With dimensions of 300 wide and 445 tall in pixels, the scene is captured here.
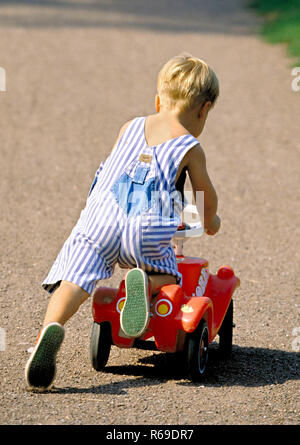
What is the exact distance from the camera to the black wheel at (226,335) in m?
3.54

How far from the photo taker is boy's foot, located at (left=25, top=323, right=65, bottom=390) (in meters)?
2.86

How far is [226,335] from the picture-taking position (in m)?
3.56

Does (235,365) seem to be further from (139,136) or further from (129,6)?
(129,6)

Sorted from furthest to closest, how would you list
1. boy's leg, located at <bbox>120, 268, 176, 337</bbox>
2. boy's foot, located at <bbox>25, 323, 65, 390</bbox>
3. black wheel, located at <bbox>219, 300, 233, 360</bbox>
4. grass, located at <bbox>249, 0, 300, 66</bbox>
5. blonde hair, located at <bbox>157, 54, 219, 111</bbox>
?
grass, located at <bbox>249, 0, 300, 66</bbox>
black wheel, located at <bbox>219, 300, 233, 360</bbox>
blonde hair, located at <bbox>157, 54, 219, 111</bbox>
boy's leg, located at <bbox>120, 268, 176, 337</bbox>
boy's foot, located at <bbox>25, 323, 65, 390</bbox>

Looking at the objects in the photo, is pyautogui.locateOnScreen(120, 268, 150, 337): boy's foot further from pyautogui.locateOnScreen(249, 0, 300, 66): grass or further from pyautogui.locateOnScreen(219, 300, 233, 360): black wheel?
pyautogui.locateOnScreen(249, 0, 300, 66): grass

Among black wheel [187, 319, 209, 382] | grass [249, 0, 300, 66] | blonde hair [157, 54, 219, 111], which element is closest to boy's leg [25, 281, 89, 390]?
black wheel [187, 319, 209, 382]

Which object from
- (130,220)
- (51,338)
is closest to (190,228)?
(130,220)

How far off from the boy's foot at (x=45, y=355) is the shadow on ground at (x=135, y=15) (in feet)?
33.1

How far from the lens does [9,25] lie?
1263 centimetres

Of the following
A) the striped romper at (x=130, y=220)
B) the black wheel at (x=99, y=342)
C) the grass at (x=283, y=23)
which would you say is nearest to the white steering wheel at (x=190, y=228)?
the striped romper at (x=130, y=220)

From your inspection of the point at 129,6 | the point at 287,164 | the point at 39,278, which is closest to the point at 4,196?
the point at 39,278

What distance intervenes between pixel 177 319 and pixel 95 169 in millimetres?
3529

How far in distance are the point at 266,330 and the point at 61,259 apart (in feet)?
4.07

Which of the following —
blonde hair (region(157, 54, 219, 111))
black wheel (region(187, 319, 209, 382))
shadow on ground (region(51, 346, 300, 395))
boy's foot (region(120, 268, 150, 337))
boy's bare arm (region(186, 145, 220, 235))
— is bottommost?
shadow on ground (region(51, 346, 300, 395))
